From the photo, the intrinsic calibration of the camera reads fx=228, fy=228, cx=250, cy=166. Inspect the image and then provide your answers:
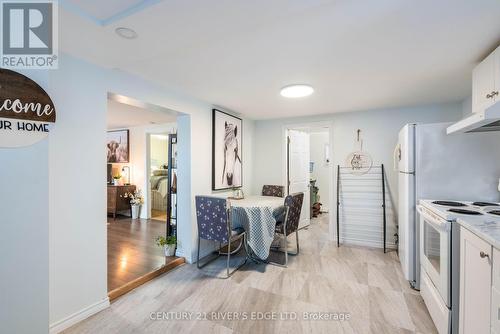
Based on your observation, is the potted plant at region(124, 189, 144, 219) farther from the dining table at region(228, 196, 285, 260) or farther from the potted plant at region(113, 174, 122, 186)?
the dining table at region(228, 196, 285, 260)

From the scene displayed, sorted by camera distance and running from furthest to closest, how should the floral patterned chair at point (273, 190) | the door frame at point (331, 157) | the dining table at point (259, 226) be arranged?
the floral patterned chair at point (273, 190)
the door frame at point (331, 157)
the dining table at point (259, 226)

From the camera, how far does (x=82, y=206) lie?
6.13 ft

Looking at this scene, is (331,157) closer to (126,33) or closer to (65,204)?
(126,33)

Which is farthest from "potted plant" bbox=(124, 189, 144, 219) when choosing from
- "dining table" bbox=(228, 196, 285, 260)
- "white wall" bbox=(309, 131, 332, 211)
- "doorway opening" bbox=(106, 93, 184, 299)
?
"white wall" bbox=(309, 131, 332, 211)

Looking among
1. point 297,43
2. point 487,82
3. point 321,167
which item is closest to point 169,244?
point 297,43

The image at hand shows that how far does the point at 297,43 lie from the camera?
1655 millimetres

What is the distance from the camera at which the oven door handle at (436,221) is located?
5.12ft

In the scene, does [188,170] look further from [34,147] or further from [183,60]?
[34,147]

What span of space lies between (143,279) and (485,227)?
286cm

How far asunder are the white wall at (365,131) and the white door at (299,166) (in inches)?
9.3

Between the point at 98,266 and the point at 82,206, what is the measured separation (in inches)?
22.1

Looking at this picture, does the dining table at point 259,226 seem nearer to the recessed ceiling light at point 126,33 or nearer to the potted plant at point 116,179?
the recessed ceiling light at point 126,33

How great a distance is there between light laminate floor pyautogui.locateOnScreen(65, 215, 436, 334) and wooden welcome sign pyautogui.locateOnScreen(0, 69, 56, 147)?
148cm

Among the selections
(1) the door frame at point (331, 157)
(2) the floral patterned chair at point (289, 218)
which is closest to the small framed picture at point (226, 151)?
(1) the door frame at point (331, 157)
